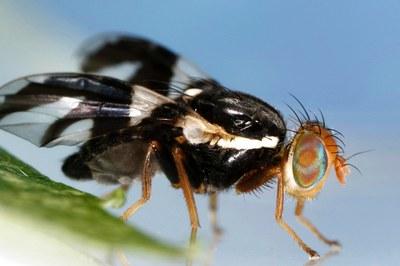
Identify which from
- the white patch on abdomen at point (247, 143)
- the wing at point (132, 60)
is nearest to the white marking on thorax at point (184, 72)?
the wing at point (132, 60)

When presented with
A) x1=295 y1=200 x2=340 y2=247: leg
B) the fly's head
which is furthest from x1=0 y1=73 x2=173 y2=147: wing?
x1=295 y1=200 x2=340 y2=247: leg

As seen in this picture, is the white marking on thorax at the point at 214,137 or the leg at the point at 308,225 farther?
the leg at the point at 308,225

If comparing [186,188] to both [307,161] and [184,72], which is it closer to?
[307,161]

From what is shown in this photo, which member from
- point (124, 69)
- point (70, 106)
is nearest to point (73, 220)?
point (70, 106)

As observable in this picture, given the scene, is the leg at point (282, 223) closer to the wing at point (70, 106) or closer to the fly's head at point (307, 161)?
the fly's head at point (307, 161)

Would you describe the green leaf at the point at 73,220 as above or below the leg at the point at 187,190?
above

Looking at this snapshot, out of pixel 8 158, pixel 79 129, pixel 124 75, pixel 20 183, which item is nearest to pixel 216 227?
pixel 124 75

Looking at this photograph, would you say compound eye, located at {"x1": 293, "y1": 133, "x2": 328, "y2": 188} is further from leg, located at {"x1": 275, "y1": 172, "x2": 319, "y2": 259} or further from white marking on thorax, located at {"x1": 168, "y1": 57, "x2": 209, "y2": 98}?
white marking on thorax, located at {"x1": 168, "y1": 57, "x2": 209, "y2": 98}
